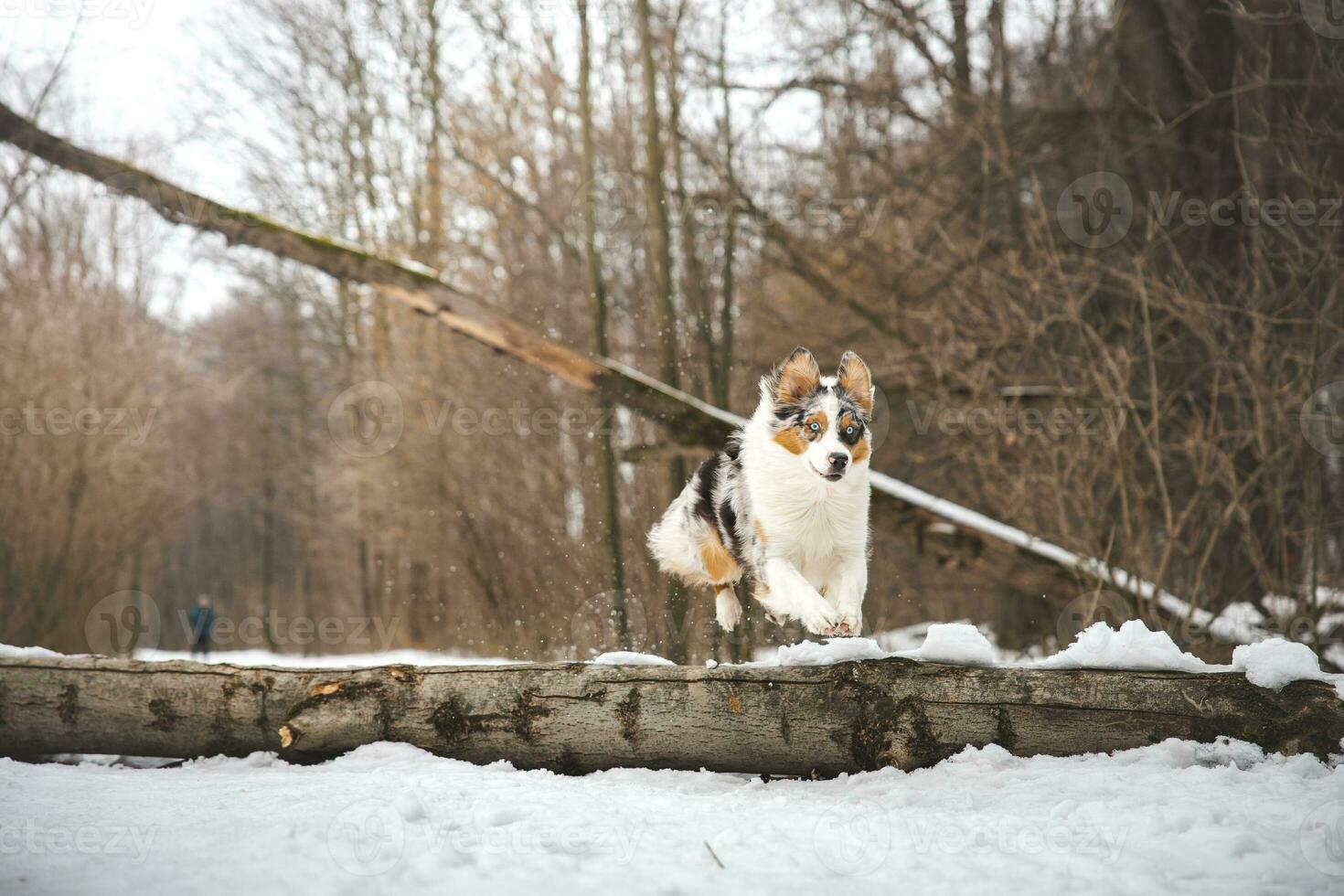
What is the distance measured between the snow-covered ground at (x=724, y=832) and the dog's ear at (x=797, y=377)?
5.66 feet

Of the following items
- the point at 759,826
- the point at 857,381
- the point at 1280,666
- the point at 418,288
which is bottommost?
the point at 759,826

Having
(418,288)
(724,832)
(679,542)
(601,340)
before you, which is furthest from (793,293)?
(724,832)

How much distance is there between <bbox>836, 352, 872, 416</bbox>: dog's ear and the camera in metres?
4.38

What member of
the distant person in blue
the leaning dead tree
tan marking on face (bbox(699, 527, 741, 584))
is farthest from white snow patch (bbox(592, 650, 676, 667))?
the distant person in blue

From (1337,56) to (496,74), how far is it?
1223cm

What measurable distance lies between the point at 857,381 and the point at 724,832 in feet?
6.48

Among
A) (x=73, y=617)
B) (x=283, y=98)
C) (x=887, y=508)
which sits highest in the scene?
(x=283, y=98)

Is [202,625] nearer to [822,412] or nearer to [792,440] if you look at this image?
[792,440]

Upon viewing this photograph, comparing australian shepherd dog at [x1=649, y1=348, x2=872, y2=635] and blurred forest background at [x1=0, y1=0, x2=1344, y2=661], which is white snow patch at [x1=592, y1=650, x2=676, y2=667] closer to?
australian shepherd dog at [x1=649, y1=348, x2=872, y2=635]

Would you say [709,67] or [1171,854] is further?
[709,67]

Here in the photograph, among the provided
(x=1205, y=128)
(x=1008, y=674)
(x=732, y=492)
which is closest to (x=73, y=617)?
(x=732, y=492)

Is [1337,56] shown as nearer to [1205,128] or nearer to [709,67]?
[1205,128]

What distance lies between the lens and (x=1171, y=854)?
3168 millimetres

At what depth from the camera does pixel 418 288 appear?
8.13 meters
